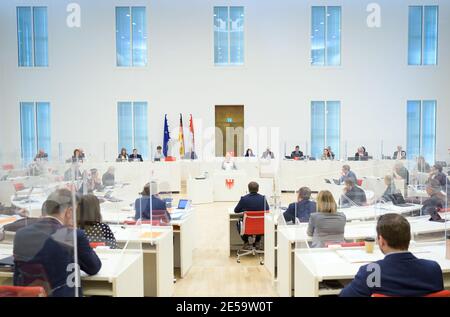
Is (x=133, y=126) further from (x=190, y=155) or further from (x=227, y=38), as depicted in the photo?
(x=227, y=38)

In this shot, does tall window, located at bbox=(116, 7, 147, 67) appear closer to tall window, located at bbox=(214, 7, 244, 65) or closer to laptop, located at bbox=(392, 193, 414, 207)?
tall window, located at bbox=(214, 7, 244, 65)

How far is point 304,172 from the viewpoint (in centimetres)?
1084

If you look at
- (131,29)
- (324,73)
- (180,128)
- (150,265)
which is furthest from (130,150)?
(150,265)

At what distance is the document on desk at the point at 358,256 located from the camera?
2928 mm

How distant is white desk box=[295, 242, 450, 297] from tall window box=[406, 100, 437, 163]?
1155cm

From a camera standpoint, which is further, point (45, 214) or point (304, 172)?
point (304, 172)

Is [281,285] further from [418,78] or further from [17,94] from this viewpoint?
[17,94]

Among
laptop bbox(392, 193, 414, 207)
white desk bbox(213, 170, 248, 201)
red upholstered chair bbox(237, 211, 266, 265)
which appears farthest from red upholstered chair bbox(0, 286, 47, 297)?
white desk bbox(213, 170, 248, 201)

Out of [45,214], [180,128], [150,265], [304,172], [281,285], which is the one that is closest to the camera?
[45,214]

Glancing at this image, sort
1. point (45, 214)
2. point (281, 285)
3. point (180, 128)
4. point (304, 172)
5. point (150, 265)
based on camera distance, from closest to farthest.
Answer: point (45, 214) → point (150, 265) → point (281, 285) → point (304, 172) → point (180, 128)

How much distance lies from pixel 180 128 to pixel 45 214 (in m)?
11.3

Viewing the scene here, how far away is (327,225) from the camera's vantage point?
3629mm

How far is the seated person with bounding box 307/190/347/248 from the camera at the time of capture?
363 centimetres

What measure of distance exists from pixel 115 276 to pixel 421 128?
538 inches
